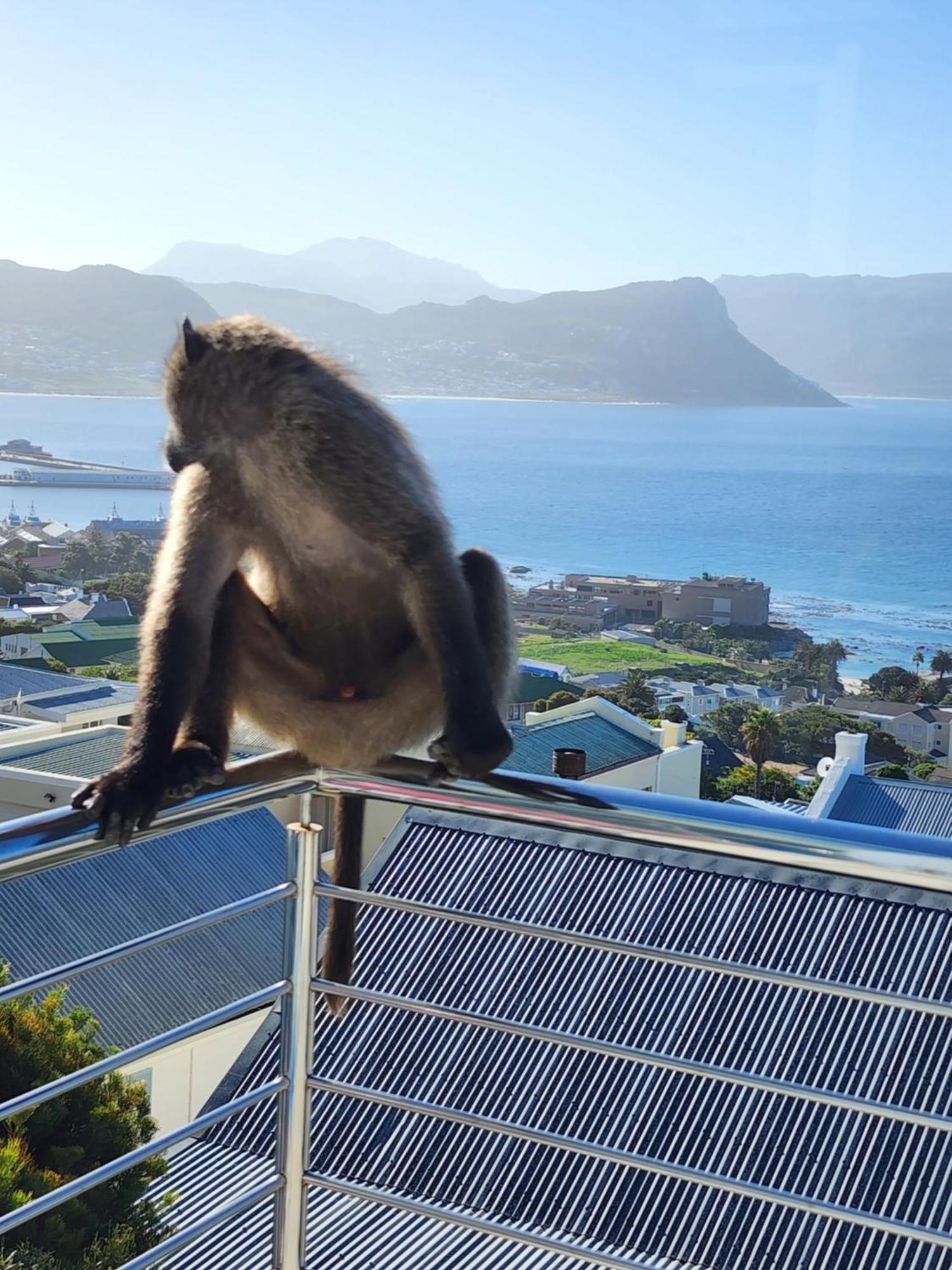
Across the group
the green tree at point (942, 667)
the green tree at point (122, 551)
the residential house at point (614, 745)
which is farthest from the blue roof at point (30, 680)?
the green tree at point (942, 667)

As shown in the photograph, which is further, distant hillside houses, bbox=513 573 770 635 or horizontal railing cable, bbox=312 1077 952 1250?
distant hillside houses, bbox=513 573 770 635

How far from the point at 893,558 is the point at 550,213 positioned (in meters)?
9.39

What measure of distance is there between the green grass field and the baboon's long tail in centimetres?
1797

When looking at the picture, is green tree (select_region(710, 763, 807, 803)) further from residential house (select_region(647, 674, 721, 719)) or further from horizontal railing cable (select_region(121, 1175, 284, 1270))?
horizontal railing cable (select_region(121, 1175, 284, 1270))

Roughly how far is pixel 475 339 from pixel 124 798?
1956cm

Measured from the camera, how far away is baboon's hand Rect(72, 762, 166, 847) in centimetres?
139

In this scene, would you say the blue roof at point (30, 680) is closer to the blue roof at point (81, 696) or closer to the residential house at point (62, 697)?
the residential house at point (62, 697)

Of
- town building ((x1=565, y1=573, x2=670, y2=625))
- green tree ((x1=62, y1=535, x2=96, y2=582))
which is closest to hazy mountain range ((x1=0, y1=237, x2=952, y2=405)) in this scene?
green tree ((x1=62, y1=535, x2=96, y2=582))

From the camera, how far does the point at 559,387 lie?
21828mm

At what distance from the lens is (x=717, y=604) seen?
20.6m

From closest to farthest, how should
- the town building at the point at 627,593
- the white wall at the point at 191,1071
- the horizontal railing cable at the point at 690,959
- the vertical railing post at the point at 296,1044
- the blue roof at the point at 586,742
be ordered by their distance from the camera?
the horizontal railing cable at the point at 690,959
the vertical railing post at the point at 296,1044
the white wall at the point at 191,1071
the blue roof at the point at 586,742
the town building at the point at 627,593

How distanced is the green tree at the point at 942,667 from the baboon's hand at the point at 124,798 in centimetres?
1902

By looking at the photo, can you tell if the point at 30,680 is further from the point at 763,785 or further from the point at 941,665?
the point at 941,665

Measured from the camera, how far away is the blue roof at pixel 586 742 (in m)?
17.4
